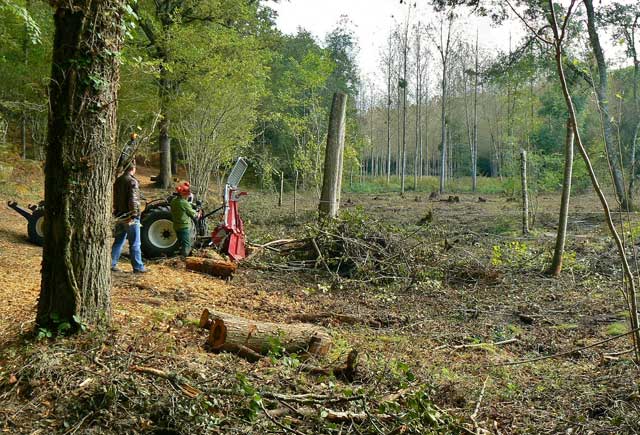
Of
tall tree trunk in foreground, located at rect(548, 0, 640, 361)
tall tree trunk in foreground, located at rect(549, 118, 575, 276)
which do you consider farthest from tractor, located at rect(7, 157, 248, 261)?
tall tree trunk in foreground, located at rect(548, 0, 640, 361)

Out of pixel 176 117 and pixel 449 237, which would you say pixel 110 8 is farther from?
pixel 176 117

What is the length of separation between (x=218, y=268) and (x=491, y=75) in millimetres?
14740

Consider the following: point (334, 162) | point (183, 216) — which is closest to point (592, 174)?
point (183, 216)

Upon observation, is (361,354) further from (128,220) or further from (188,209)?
(188,209)

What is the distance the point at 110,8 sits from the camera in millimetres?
3793

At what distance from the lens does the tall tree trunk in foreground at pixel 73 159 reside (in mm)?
3693

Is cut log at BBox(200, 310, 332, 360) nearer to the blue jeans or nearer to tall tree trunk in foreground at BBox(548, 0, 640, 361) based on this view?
tall tree trunk in foreground at BBox(548, 0, 640, 361)

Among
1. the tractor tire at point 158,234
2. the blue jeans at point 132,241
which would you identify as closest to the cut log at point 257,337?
the blue jeans at point 132,241

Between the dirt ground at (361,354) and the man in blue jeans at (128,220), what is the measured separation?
243 millimetres

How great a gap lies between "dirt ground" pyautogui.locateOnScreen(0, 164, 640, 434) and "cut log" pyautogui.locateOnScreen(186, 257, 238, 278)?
0.65 ft

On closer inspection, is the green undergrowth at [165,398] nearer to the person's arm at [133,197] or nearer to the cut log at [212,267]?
the person's arm at [133,197]

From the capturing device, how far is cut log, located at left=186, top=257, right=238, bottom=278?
7.81 m

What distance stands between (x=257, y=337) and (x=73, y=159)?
6.49 feet

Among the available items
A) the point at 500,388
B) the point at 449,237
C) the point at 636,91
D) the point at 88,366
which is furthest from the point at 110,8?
the point at 636,91
